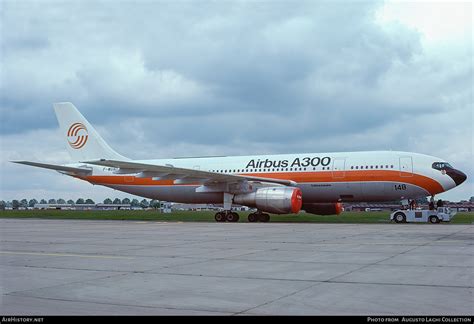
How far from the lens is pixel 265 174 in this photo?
30.3 m

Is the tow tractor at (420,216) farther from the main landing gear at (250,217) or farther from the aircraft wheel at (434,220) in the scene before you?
the main landing gear at (250,217)

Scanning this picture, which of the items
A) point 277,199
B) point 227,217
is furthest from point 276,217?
point 277,199

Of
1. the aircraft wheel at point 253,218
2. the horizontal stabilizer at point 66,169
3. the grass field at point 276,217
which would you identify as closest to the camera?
the aircraft wheel at point 253,218

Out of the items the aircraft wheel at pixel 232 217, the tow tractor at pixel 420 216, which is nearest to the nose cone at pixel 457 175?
the tow tractor at pixel 420 216

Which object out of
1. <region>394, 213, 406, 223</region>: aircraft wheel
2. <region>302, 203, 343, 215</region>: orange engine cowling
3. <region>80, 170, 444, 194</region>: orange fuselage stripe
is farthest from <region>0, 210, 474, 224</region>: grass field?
<region>80, 170, 444, 194</region>: orange fuselage stripe

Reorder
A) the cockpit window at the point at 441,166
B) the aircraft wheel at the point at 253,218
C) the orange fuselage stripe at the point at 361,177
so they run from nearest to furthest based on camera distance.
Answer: the orange fuselage stripe at the point at 361,177
the cockpit window at the point at 441,166
the aircraft wheel at the point at 253,218

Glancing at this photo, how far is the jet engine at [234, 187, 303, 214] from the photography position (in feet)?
86.2

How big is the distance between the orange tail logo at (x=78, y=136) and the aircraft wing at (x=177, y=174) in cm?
690

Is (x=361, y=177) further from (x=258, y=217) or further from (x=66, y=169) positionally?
(x=66, y=169)

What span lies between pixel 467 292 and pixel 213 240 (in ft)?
30.5

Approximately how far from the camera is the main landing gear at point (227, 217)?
97.8 feet

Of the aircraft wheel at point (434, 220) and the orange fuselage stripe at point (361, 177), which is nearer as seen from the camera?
the aircraft wheel at point (434, 220)

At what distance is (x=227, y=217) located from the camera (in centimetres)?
3008

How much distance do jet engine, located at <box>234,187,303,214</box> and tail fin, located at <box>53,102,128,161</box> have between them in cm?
1266
